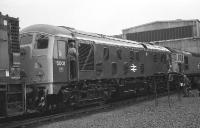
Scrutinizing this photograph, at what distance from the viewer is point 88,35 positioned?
17359 millimetres

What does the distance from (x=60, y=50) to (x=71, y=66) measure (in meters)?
1.04

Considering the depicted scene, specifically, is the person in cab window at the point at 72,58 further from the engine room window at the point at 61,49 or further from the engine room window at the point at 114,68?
the engine room window at the point at 114,68

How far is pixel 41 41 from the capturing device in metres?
→ 14.7

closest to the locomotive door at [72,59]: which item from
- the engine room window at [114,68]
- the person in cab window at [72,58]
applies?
the person in cab window at [72,58]

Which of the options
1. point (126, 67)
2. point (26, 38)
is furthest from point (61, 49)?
point (126, 67)

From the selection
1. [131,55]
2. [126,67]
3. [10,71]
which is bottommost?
[10,71]

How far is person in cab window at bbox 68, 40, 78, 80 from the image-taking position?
15289mm

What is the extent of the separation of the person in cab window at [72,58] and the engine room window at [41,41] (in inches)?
45.2

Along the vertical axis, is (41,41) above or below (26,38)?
below

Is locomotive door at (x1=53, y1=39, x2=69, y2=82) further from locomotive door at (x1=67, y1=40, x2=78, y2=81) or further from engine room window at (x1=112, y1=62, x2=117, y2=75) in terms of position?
engine room window at (x1=112, y1=62, x2=117, y2=75)

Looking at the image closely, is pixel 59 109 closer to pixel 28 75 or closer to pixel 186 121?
pixel 28 75

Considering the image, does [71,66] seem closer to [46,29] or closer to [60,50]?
[60,50]

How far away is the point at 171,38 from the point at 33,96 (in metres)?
37.6

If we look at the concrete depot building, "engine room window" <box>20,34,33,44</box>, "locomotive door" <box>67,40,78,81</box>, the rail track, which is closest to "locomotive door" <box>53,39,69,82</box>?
"locomotive door" <box>67,40,78,81</box>
